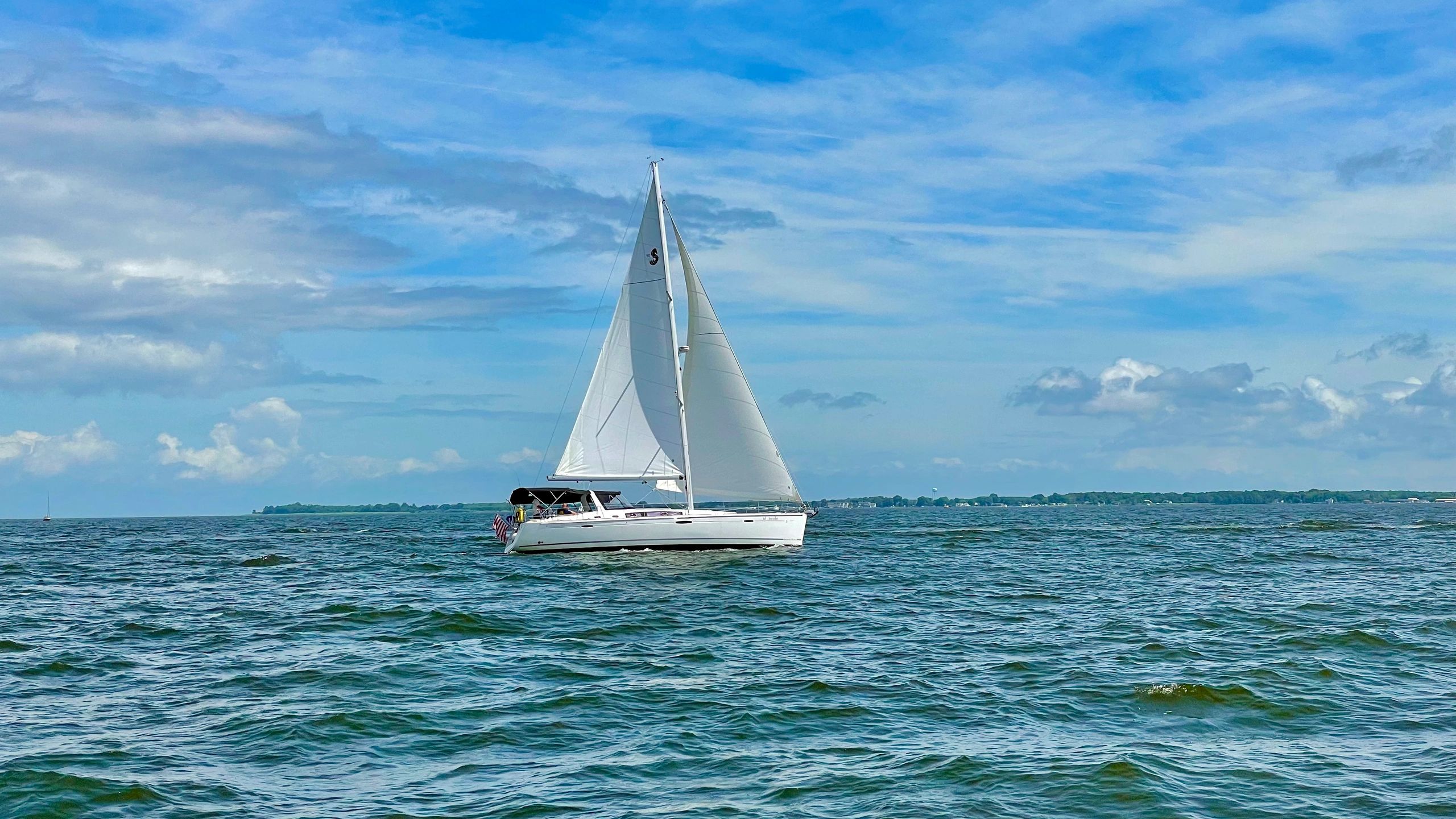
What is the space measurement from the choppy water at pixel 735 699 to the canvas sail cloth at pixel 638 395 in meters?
9.54

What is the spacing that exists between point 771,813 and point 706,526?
3148cm

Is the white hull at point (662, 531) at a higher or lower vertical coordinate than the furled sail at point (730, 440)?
lower

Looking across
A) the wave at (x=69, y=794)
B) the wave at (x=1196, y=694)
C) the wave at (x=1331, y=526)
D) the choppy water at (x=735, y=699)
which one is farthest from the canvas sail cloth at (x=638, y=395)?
the wave at (x=1331, y=526)

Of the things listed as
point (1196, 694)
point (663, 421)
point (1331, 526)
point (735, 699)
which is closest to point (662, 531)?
point (663, 421)

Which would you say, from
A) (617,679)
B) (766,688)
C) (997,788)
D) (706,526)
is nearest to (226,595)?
(706,526)

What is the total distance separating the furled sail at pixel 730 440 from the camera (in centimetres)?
4609

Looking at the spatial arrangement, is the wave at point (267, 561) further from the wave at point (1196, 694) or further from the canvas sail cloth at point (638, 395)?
the wave at point (1196, 694)

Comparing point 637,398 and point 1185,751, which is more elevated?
point 637,398

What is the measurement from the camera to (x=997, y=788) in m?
12.5

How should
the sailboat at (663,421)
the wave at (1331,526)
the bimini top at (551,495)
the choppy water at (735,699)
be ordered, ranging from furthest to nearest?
the wave at (1331,526)
the bimini top at (551,495)
the sailboat at (663,421)
the choppy water at (735,699)

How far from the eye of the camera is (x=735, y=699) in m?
17.4

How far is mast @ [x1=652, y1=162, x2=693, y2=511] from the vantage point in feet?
149

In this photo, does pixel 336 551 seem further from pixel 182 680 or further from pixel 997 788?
pixel 997 788

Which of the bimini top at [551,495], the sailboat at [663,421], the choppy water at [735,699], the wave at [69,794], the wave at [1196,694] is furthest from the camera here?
the bimini top at [551,495]
